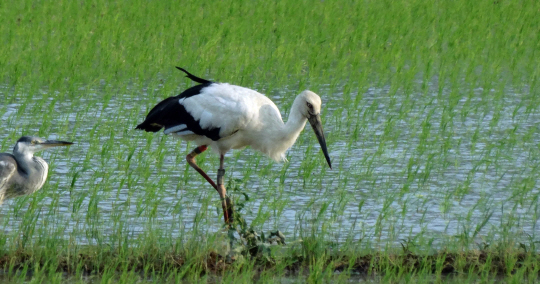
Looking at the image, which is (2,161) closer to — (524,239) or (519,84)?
(524,239)

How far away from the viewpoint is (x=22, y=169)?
18.4 ft

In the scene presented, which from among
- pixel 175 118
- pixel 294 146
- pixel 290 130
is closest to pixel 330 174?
pixel 290 130

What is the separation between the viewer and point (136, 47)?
12.3 meters

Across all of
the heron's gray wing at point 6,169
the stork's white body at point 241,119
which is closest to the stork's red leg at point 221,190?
the stork's white body at point 241,119

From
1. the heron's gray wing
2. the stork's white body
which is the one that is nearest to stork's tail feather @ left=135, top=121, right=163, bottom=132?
the stork's white body

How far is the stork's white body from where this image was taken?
651cm

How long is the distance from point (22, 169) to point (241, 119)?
1.55m

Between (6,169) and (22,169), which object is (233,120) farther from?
(6,169)

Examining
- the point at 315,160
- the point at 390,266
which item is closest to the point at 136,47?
the point at 315,160

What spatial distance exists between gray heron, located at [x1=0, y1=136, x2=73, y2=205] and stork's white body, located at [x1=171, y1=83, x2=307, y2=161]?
3.98 ft

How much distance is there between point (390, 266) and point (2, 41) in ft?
27.7

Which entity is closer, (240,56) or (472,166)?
(472,166)

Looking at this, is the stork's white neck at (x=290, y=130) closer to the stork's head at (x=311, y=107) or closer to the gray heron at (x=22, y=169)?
the stork's head at (x=311, y=107)

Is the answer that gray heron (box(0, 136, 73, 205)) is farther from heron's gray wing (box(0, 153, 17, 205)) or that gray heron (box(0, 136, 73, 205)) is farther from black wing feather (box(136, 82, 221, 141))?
black wing feather (box(136, 82, 221, 141))
